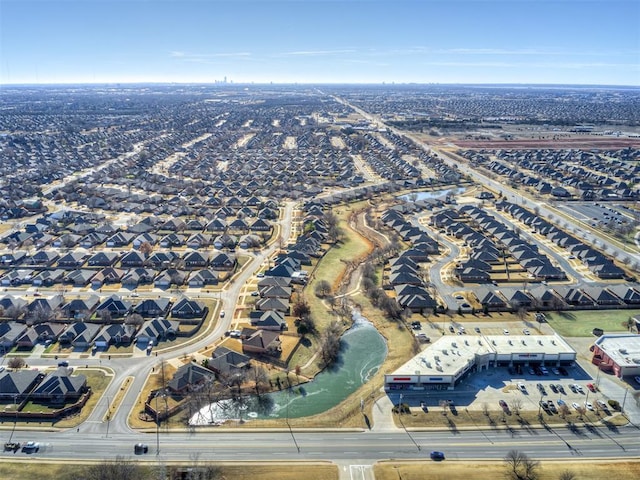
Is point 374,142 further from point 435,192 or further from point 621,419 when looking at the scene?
point 621,419

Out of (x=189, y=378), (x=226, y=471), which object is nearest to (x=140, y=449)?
(x=226, y=471)

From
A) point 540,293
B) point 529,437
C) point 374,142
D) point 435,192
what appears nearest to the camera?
point 529,437

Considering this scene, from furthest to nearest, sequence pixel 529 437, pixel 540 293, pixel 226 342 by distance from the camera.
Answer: pixel 540 293
pixel 226 342
pixel 529 437

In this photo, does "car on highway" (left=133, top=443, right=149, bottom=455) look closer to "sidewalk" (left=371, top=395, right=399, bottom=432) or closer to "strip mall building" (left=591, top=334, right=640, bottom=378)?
"sidewalk" (left=371, top=395, right=399, bottom=432)

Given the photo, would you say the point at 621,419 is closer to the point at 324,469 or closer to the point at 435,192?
the point at 324,469

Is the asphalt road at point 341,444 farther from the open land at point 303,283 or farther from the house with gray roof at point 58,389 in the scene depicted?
the house with gray roof at point 58,389

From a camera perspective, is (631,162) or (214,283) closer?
(214,283)

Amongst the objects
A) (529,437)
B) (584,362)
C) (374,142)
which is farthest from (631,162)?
(529,437)

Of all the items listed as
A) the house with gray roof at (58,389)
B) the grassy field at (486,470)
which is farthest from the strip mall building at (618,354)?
the house with gray roof at (58,389)
